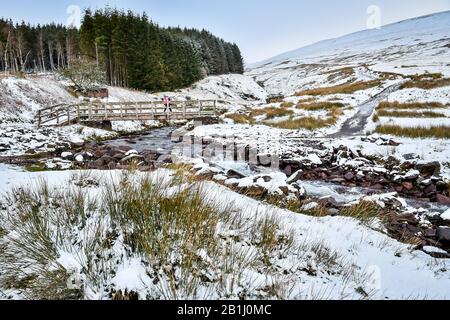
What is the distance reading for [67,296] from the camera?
258 centimetres

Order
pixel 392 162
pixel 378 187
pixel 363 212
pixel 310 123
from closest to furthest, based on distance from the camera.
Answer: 1. pixel 363 212
2. pixel 378 187
3. pixel 392 162
4. pixel 310 123

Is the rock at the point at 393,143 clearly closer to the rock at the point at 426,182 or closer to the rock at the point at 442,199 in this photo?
the rock at the point at 426,182

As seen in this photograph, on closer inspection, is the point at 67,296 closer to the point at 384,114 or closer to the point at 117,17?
the point at 384,114

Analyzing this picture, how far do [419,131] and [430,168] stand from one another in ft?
16.8

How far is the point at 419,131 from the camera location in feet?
47.6

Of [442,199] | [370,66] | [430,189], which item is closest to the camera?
[442,199]

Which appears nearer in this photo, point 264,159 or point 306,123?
point 264,159

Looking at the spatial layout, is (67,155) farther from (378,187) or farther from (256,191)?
(378,187)

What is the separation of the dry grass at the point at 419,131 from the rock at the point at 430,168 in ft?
13.9

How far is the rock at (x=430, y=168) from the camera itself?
10.1 meters

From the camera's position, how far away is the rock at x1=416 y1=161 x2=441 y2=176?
1012 cm

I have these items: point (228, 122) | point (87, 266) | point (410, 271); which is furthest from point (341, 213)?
point (228, 122)

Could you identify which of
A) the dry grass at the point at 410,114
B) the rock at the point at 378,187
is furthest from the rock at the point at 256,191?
the dry grass at the point at 410,114

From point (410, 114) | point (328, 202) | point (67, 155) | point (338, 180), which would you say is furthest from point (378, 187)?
point (410, 114)
